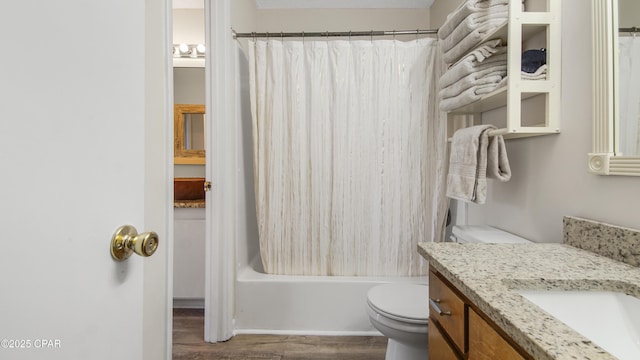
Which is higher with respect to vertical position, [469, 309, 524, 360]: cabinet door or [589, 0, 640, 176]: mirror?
[589, 0, 640, 176]: mirror

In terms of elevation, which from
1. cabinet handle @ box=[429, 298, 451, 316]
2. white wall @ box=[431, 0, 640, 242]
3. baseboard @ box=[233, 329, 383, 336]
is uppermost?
white wall @ box=[431, 0, 640, 242]

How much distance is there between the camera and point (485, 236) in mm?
1357

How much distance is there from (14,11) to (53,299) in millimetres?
359

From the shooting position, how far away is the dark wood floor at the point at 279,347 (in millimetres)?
1758

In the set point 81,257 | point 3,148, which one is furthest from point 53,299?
point 3,148

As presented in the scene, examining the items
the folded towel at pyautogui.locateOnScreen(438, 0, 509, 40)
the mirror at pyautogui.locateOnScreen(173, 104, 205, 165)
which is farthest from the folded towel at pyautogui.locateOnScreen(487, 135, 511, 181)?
the mirror at pyautogui.locateOnScreen(173, 104, 205, 165)

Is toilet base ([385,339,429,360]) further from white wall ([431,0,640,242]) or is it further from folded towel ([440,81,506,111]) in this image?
folded towel ([440,81,506,111])

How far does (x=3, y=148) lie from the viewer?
1.12ft

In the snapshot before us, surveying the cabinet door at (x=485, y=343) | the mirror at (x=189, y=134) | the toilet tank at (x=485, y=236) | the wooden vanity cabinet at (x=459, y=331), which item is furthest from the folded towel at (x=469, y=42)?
the mirror at (x=189, y=134)

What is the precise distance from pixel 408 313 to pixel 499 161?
78 centimetres

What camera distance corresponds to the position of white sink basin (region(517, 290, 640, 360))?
26.4 inches

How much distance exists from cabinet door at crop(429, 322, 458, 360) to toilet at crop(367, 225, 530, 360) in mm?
302

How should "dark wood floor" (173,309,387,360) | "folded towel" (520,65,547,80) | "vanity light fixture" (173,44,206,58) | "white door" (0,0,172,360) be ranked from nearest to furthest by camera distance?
"white door" (0,0,172,360) < "folded towel" (520,65,547,80) < "dark wood floor" (173,309,387,360) < "vanity light fixture" (173,44,206,58)

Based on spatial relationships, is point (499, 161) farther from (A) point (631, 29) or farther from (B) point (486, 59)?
(A) point (631, 29)
